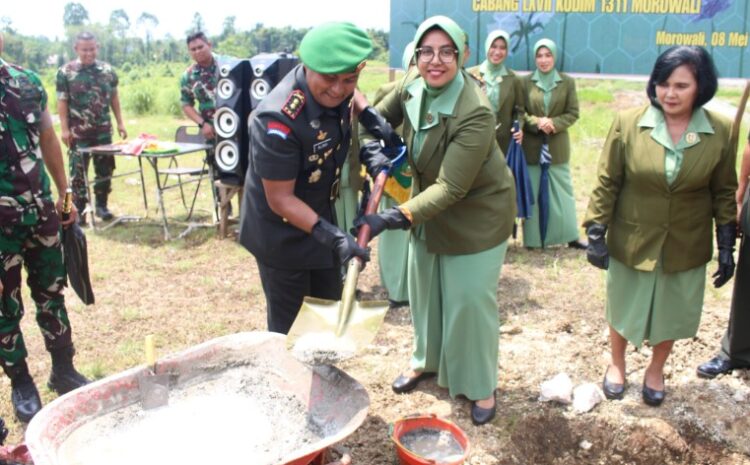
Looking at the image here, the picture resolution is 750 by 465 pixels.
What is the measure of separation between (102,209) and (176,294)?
257 centimetres

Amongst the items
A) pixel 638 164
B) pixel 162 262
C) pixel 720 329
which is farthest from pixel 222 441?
pixel 162 262

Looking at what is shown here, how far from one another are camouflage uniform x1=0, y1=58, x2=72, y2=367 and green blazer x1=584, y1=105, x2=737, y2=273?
248cm

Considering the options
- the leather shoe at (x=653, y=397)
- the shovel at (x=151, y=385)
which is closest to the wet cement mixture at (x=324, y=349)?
the shovel at (x=151, y=385)

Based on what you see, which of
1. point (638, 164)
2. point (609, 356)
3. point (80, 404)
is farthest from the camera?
point (609, 356)

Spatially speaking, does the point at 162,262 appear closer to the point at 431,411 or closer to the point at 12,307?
A: the point at 12,307

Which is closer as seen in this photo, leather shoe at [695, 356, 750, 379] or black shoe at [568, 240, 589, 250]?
leather shoe at [695, 356, 750, 379]

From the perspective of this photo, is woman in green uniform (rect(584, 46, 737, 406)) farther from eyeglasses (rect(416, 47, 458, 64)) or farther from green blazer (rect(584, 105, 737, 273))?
eyeglasses (rect(416, 47, 458, 64))

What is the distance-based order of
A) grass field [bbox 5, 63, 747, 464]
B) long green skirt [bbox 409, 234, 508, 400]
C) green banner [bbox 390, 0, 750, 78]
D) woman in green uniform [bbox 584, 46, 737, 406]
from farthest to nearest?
green banner [bbox 390, 0, 750, 78] < grass field [bbox 5, 63, 747, 464] < long green skirt [bbox 409, 234, 508, 400] < woman in green uniform [bbox 584, 46, 737, 406]

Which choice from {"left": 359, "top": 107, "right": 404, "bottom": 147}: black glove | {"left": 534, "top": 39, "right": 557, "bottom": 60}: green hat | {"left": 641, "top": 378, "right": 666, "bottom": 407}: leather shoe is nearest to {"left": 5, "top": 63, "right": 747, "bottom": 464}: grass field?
{"left": 641, "top": 378, "right": 666, "bottom": 407}: leather shoe

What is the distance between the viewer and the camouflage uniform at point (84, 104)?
20.1 ft

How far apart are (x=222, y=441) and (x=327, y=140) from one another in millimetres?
1098

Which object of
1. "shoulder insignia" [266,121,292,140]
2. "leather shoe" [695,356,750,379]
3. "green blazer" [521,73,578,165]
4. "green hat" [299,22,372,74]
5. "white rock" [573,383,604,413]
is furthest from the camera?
"green blazer" [521,73,578,165]

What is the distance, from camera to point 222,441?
83.1 inches

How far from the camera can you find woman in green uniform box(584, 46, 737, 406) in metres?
2.73
